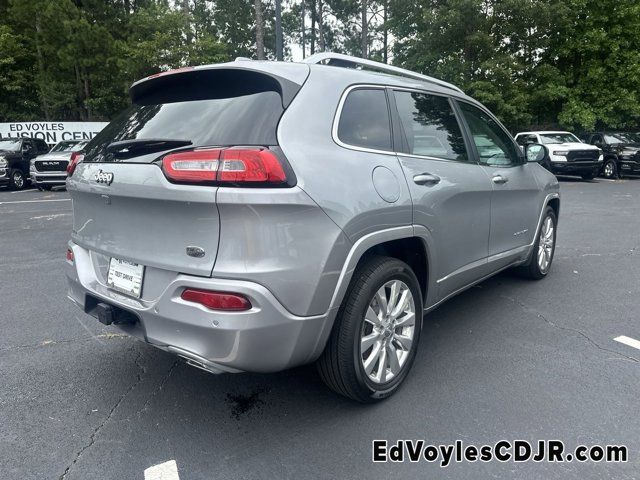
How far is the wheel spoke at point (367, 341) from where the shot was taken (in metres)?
2.63

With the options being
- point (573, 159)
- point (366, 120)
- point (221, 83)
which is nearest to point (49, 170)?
point (221, 83)

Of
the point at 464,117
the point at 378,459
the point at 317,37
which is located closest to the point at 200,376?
the point at 378,459

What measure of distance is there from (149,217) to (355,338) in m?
1.22

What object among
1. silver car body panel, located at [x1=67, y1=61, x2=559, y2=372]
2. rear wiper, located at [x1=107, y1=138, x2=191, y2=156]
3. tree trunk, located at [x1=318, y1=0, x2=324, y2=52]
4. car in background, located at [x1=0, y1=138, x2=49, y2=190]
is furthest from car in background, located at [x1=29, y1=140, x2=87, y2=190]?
tree trunk, located at [x1=318, y1=0, x2=324, y2=52]

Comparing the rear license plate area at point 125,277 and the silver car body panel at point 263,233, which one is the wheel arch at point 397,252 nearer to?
the silver car body panel at point 263,233

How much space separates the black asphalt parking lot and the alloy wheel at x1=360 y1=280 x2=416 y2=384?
0.73ft

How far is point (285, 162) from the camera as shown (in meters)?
2.21

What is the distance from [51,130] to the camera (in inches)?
795

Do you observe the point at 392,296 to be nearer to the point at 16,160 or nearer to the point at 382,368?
the point at 382,368

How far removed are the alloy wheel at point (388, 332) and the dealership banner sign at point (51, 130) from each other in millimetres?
19938

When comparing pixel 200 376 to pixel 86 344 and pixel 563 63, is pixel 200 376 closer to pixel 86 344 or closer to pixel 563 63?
pixel 86 344

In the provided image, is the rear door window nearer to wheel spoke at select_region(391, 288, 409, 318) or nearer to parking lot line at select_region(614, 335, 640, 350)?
wheel spoke at select_region(391, 288, 409, 318)

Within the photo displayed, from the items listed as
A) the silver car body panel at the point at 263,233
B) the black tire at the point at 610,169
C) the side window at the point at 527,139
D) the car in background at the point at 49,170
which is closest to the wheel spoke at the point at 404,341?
the silver car body panel at the point at 263,233

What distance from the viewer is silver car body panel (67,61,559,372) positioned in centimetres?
215
